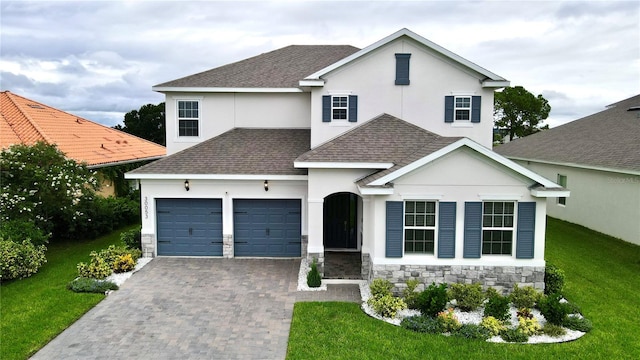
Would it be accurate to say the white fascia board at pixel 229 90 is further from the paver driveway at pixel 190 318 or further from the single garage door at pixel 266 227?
the paver driveway at pixel 190 318

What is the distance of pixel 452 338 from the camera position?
32.1 ft

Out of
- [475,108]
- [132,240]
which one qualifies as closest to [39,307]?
[132,240]

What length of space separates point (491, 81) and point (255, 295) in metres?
11.2

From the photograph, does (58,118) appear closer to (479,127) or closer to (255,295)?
(255,295)

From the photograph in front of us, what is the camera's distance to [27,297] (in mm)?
12336

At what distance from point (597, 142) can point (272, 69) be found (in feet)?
58.6

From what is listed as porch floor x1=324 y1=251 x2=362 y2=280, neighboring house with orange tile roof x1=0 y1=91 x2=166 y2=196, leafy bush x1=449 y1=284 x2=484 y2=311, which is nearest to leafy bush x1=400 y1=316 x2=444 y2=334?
leafy bush x1=449 y1=284 x2=484 y2=311

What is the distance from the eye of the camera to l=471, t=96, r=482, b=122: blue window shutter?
16.2 metres

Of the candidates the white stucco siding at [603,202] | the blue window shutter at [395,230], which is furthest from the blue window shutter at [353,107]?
the white stucco siding at [603,202]

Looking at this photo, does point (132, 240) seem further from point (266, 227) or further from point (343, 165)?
point (343, 165)

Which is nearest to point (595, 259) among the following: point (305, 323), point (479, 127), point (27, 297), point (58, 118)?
point (479, 127)

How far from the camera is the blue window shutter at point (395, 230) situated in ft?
40.1

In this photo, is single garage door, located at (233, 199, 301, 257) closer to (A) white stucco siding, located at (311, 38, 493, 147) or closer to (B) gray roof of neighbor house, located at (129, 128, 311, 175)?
(B) gray roof of neighbor house, located at (129, 128, 311, 175)

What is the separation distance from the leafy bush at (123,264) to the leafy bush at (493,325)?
11.0 m
